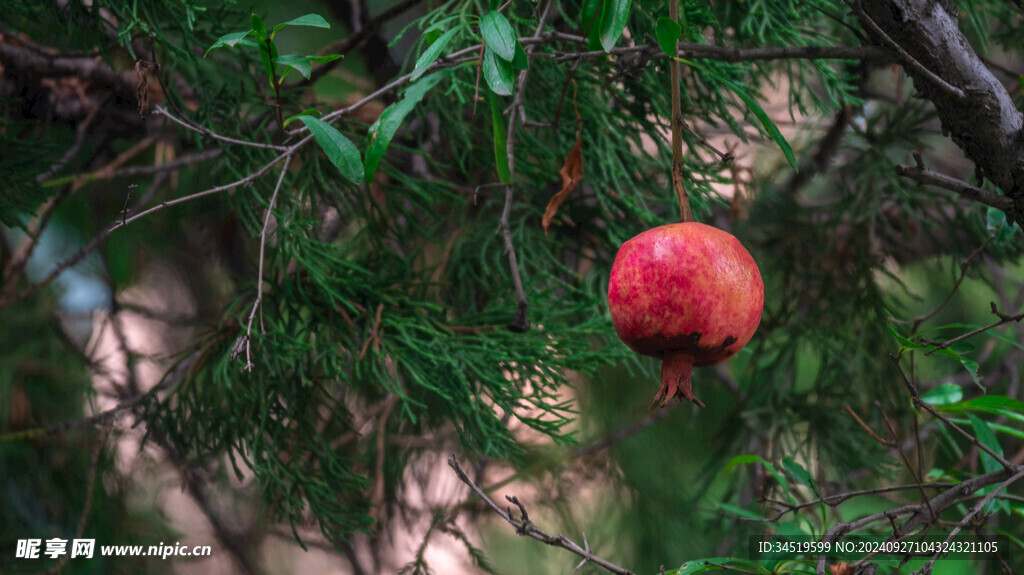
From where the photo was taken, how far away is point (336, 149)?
1.27 ft

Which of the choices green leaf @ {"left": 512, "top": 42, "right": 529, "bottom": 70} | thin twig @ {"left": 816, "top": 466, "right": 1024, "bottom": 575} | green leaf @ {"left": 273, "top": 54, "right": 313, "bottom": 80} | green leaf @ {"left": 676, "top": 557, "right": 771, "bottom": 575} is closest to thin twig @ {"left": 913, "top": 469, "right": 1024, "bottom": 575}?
thin twig @ {"left": 816, "top": 466, "right": 1024, "bottom": 575}

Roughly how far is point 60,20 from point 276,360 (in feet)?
1.19

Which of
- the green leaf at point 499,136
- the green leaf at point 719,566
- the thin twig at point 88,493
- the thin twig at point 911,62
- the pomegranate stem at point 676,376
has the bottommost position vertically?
the thin twig at point 88,493

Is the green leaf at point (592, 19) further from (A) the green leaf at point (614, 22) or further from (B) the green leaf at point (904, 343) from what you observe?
(B) the green leaf at point (904, 343)

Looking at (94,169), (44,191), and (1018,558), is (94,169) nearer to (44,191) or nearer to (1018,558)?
(44,191)

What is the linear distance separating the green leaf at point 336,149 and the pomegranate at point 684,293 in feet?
0.53

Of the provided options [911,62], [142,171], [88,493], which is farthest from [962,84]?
[88,493]

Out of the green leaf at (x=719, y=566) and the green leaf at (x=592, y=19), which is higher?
the green leaf at (x=592, y=19)

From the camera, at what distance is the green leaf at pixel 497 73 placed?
0.36 meters

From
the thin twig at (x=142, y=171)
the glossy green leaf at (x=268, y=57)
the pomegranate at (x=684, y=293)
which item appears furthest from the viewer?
the thin twig at (x=142, y=171)

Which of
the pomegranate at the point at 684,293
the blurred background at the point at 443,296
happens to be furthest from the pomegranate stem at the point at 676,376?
the blurred background at the point at 443,296

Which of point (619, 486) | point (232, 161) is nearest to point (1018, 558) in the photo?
point (619, 486)

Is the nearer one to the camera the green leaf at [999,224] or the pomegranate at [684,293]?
the pomegranate at [684,293]

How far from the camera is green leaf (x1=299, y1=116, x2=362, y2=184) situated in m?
0.38
